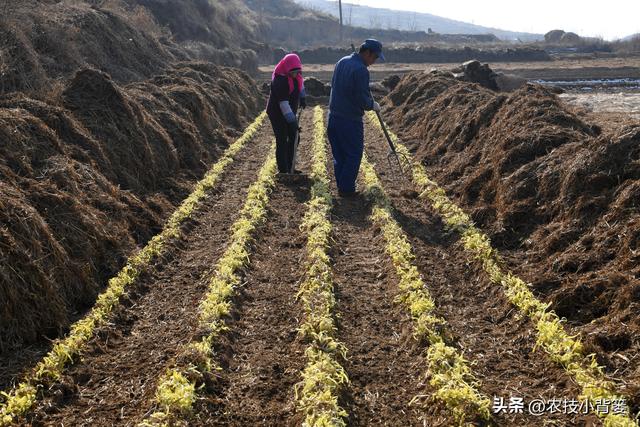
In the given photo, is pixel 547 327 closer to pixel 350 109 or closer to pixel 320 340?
pixel 320 340

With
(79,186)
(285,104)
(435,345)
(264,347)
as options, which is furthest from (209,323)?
(285,104)

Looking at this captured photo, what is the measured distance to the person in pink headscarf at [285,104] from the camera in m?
11.1

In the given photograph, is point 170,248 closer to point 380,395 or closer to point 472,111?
point 380,395

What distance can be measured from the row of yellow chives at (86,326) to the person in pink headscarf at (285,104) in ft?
8.21

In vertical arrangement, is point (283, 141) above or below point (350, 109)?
below

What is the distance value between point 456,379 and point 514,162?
541cm

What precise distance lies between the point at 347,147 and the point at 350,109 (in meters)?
0.69

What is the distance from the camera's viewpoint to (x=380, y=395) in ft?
15.3

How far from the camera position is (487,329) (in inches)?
222

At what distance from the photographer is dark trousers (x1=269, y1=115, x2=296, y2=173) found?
11.5m

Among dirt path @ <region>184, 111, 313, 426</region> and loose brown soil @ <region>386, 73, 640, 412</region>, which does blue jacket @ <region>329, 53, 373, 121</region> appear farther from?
dirt path @ <region>184, 111, 313, 426</region>

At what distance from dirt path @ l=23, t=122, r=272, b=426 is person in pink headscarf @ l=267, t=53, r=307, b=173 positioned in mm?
3361

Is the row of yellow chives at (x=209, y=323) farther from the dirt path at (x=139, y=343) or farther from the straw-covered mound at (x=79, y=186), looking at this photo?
the straw-covered mound at (x=79, y=186)

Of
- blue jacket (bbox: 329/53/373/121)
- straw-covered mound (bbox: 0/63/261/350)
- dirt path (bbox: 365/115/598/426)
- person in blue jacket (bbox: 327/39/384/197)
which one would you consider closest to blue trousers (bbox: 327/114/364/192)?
person in blue jacket (bbox: 327/39/384/197)
